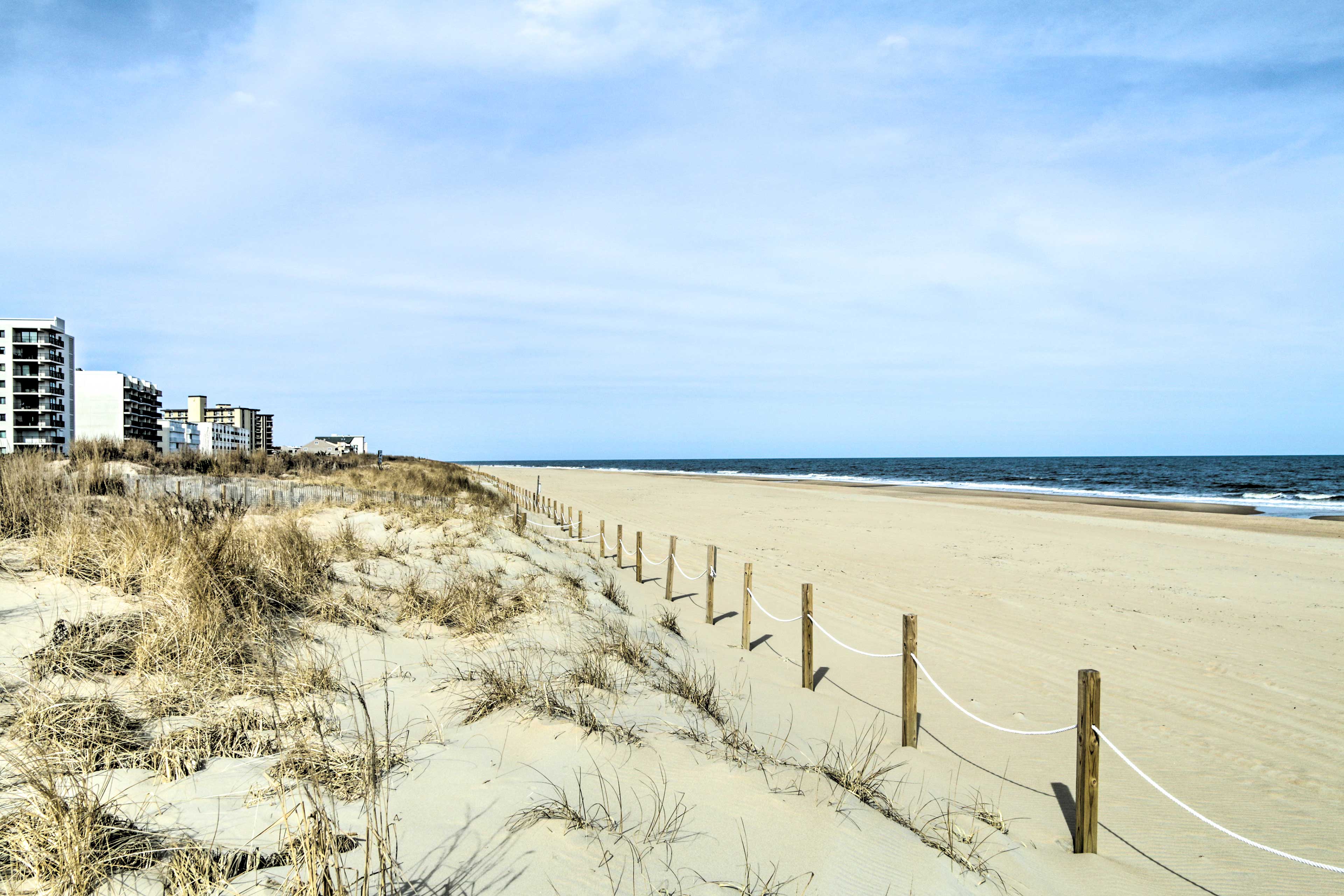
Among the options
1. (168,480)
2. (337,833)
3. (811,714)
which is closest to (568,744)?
(337,833)

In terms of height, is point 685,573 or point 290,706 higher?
point 290,706

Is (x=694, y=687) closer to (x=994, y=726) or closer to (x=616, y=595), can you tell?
(x=994, y=726)

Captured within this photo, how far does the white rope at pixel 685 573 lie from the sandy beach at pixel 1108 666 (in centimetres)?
23

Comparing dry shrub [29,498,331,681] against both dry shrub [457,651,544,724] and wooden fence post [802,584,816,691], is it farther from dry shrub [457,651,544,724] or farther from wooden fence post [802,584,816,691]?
wooden fence post [802,584,816,691]

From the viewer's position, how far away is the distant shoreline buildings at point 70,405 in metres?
73.0

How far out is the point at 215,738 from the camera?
4.11m

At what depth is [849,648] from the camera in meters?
6.87

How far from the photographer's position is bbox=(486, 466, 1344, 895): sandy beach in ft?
15.5

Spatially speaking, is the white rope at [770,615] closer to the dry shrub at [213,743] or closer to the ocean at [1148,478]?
the dry shrub at [213,743]

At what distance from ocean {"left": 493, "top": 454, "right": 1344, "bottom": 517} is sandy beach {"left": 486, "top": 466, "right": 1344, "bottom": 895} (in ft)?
67.2

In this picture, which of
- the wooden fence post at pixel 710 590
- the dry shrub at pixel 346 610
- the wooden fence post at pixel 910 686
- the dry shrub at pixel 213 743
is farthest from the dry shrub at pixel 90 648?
the wooden fence post at pixel 710 590

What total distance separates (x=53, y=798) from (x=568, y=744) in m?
2.64

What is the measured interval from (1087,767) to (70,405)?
107 m

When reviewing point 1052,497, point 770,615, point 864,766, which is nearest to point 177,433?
point 1052,497
